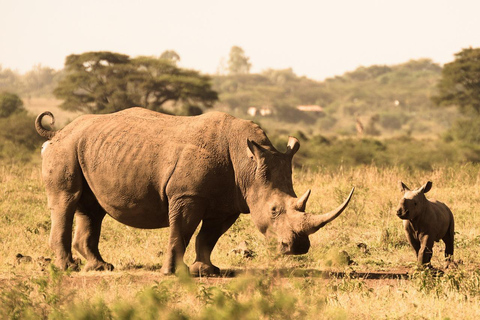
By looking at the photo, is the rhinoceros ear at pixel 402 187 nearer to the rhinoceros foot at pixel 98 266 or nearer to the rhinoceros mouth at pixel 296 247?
the rhinoceros mouth at pixel 296 247

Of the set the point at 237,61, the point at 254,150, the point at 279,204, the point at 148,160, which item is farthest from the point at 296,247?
the point at 237,61

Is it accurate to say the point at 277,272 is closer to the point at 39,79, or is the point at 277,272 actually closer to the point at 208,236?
the point at 208,236

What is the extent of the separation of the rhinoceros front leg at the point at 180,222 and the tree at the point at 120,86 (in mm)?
29097

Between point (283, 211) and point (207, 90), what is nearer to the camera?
point (283, 211)

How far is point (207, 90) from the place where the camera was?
39.9 meters

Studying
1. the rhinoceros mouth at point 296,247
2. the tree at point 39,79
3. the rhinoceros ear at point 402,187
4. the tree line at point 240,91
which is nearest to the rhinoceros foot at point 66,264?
the rhinoceros mouth at point 296,247

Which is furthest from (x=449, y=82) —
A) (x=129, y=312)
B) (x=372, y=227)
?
(x=129, y=312)

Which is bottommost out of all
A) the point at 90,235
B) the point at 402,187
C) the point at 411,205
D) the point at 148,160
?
the point at 90,235

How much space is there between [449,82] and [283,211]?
40.8 meters

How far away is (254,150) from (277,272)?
214 centimetres

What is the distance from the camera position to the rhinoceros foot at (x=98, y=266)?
912 cm

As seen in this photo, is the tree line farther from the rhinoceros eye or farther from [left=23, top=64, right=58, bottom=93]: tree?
the rhinoceros eye

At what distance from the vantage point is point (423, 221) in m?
8.86

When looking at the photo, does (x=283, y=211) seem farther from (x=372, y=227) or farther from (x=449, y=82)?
(x=449, y=82)
